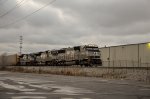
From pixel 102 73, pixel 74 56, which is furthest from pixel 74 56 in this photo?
pixel 102 73

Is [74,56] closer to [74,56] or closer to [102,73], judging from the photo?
[74,56]

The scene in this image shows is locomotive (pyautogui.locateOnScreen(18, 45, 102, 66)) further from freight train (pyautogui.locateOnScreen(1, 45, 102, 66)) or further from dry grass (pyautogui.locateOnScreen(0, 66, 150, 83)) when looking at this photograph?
dry grass (pyautogui.locateOnScreen(0, 66, 150, 83))

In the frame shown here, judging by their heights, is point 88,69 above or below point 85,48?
below

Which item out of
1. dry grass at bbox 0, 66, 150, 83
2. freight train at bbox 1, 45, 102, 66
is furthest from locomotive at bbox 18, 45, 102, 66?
dry grass at bbox 0, 66, 150, 83

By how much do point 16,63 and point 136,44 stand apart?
43.8 meters

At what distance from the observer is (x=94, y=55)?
49.1m

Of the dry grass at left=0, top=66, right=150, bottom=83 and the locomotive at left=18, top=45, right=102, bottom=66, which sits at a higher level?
the locomotive at left=18, top=45, right=102, bottom=66

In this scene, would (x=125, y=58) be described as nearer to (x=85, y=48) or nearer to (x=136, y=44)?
(x=136, y=44)

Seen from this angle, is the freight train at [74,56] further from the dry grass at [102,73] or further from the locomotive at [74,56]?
the dry grass at [102,73]

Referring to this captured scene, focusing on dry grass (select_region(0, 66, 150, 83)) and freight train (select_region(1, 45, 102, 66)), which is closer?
dry grass (select_region(0, 66, 150, 83))

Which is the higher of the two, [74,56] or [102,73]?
[74,56]

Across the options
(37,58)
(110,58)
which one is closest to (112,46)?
(110,58)

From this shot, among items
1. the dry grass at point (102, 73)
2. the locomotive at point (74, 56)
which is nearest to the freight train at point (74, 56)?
the locomotive at point (74, 56)

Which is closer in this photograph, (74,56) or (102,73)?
(102,73)
